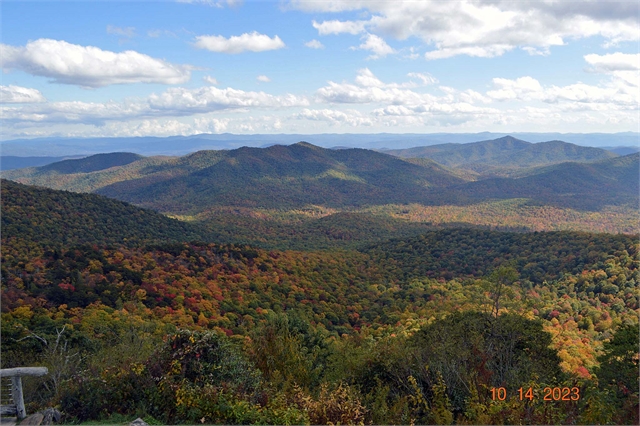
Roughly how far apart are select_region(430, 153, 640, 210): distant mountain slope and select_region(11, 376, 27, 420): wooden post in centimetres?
15636

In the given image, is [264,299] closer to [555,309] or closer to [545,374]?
[555,309]

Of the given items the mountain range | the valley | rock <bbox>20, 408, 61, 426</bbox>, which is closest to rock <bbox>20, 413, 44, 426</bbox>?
rock <bbox>20, 408, 61, 426</bbox>

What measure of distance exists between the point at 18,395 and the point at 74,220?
56.6 meters

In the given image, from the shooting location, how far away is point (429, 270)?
161 feet

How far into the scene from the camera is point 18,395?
8.34m

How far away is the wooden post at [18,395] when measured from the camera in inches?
324

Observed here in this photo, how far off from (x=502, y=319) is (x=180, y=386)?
38.9ft

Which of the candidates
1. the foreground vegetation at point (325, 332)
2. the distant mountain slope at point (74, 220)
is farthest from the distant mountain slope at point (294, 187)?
the foreground vegetation at point (325, 332)

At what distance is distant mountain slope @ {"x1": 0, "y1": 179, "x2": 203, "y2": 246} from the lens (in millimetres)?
49031

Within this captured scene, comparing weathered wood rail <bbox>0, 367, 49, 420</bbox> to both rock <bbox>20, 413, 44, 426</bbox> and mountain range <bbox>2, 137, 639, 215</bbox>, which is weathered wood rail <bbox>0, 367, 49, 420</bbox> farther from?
mountain range <bbox>2, 137, 639, 215</bbox>

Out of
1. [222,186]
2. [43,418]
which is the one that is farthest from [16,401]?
[222,186]

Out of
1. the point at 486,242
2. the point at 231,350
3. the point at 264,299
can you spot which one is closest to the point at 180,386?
the point at 231,350

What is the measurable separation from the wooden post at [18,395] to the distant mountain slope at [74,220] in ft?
141

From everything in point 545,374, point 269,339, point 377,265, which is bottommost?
point 377,265
